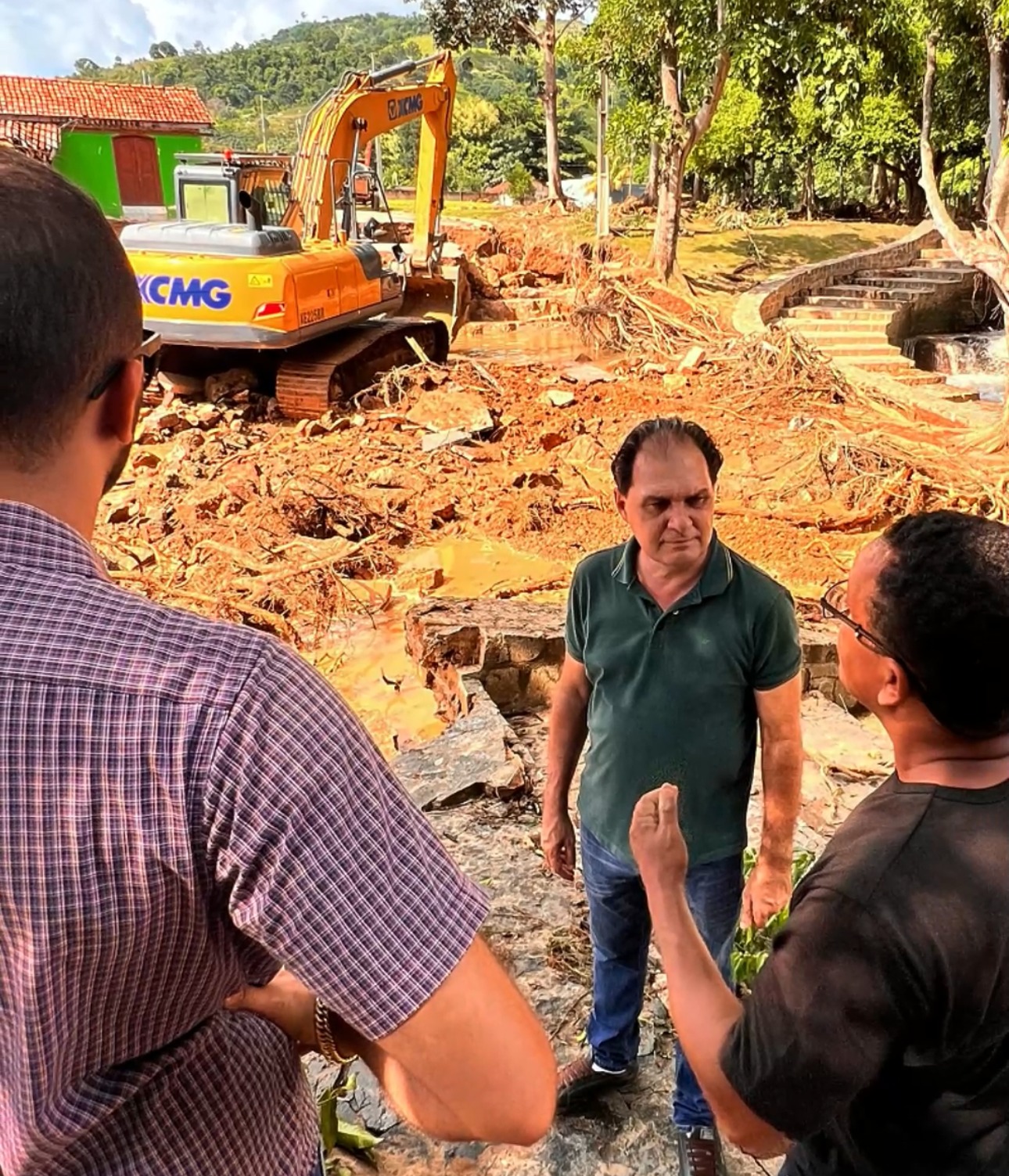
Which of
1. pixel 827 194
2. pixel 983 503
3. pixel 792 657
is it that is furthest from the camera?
pixel 827 194

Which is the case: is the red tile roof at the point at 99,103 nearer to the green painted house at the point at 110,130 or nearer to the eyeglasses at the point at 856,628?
the green painted house at the point at 110,130

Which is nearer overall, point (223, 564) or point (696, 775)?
point (696, 775)

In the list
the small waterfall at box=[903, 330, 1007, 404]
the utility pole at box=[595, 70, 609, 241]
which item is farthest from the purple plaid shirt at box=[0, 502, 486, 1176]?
the utility pole at box=[595, 70, 609, 241]

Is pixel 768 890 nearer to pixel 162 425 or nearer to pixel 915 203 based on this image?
pixel 162 425

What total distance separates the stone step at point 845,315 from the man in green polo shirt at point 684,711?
1600cm

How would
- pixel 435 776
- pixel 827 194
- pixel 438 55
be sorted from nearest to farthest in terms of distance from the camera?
pixel 435 776 → pixel 438 55 → pixel 827 194

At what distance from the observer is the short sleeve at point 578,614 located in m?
2.49

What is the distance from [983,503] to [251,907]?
28.9 ft

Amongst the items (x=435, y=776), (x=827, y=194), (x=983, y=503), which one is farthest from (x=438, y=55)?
(x=827, y=194)

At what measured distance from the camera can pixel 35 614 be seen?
85 centimetres

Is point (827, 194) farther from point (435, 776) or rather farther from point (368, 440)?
point (435, 776)

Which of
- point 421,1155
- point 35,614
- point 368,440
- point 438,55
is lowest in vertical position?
point 421,1155

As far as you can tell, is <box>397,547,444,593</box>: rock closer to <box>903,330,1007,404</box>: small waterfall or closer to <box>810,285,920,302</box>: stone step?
<box>903,330,1007,404</box>: small waterfall

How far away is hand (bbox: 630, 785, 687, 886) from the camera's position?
1.64m
